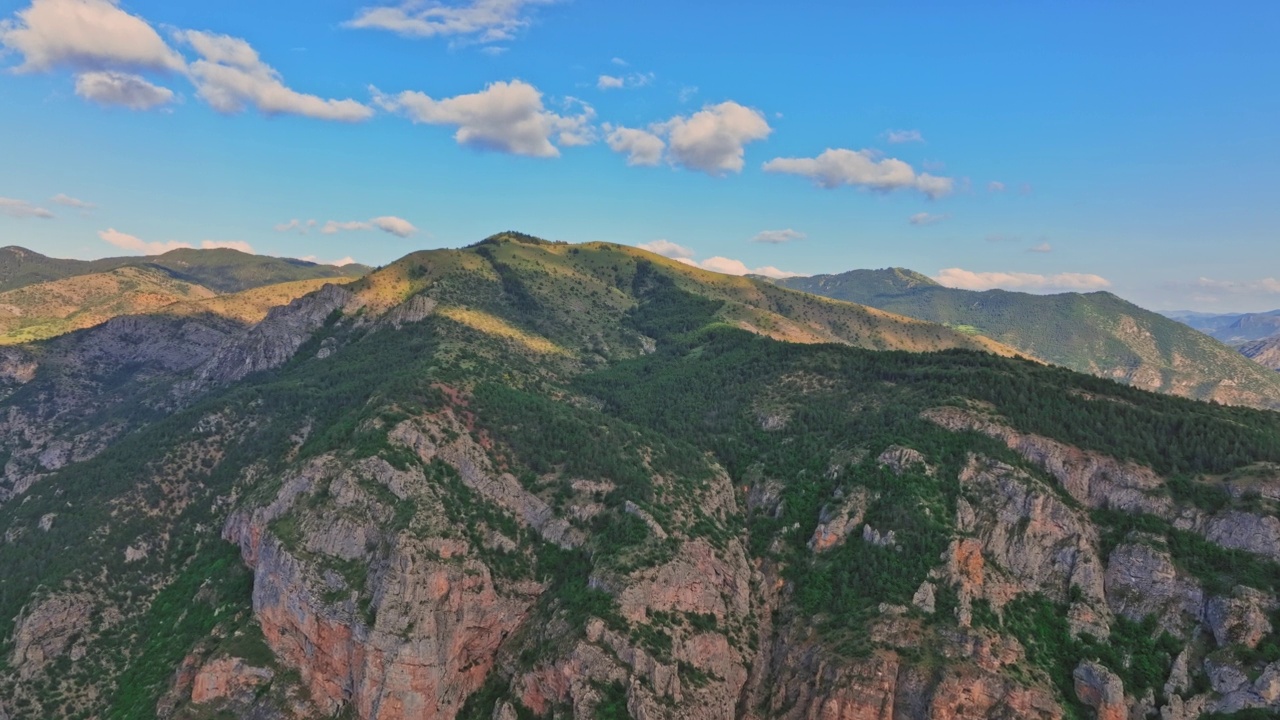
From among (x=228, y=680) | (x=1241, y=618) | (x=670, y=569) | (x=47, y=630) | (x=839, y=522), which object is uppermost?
(x=839, y=522)

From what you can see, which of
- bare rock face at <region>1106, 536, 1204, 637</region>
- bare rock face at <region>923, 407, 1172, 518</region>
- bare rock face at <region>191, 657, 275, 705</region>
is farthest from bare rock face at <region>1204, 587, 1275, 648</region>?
bare rock face at <region>191, 657, 275, 705</region>

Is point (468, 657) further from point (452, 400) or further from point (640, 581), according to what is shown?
point (452, 400)

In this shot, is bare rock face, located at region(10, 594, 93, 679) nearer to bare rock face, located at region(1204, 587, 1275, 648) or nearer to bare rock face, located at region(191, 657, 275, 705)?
bare rock face, located at region(191, 657, 275, 705)

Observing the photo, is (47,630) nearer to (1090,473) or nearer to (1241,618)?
(1090,473)

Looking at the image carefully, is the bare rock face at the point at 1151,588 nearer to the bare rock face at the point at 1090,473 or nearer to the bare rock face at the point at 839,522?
the bare rock face at the point at 1090,473

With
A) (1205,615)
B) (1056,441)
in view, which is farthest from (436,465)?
(1205,615)

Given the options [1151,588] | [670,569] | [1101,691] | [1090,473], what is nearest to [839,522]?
[670,569]
